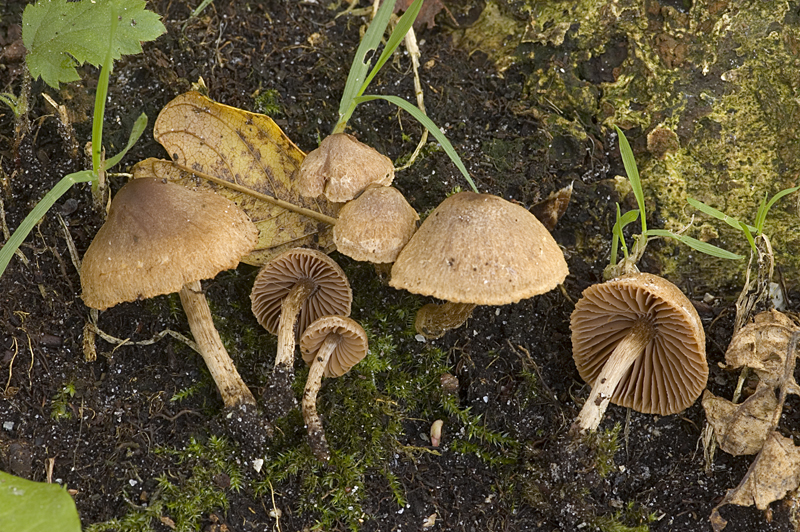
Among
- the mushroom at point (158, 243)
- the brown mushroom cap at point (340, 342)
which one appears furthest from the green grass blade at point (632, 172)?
the mushroom at point (158, 243)

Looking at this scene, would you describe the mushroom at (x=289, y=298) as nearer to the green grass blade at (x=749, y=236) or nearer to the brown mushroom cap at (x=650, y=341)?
the brown mushroom cap at (x=650, y=341)

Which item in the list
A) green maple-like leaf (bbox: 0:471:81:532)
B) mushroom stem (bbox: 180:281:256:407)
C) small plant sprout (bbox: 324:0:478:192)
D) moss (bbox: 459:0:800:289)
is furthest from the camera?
moss (bbox: 459:0:800:289)

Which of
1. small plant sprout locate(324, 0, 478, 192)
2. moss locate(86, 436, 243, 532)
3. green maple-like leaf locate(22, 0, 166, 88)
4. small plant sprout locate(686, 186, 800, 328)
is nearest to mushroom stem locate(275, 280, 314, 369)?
moss locate(86, 436, 243, 532)

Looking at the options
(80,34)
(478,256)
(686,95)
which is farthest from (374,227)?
(686,95)

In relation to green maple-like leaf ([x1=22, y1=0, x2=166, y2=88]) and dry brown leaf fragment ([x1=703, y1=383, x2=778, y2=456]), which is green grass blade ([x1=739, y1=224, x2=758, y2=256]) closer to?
dry brown leaf fragment ([x1=703, y1=383, x2=778, y2=456])

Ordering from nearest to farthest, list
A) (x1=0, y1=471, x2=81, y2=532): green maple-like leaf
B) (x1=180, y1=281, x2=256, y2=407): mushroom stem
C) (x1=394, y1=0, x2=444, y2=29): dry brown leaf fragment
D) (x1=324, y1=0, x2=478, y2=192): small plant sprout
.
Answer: (x1=0, y1=471, x2=81, y2=532): green maple-like leaf < (x1=324, y1=0, x2=478, y2=192): small plant sprout < (x1=180, y1=281, x2=256, y2=407): mushroom stem < (x1=394, y1=0, x2=444, y2=29): dry brown leaf fragment

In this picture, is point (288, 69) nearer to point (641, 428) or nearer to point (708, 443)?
point (641, 428)

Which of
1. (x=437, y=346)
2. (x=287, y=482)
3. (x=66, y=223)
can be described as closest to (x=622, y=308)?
(x=437, y=346)
